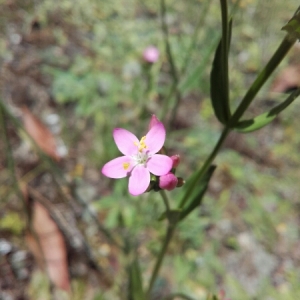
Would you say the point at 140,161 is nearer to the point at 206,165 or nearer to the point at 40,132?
the point at 206,165

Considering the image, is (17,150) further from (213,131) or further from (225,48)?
(225,48)

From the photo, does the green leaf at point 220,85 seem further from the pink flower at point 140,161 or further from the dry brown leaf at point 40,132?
the dry brown leaf at point 40,132

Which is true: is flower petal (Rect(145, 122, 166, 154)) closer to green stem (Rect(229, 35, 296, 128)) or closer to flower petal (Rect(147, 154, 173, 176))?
flower petal (Rect(147, 154, 173, 176))

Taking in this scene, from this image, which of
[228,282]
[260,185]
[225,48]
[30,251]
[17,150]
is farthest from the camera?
[260,185]

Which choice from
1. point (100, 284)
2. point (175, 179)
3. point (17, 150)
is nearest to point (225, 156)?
point (100, 284)

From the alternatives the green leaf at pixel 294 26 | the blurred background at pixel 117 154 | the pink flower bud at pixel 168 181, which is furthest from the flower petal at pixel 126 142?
the blurred background at pixel 117 154

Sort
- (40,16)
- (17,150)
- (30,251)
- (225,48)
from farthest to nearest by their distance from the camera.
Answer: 1. (40,16)
2. (17,150)
3. (30,251)
4. (225,48)

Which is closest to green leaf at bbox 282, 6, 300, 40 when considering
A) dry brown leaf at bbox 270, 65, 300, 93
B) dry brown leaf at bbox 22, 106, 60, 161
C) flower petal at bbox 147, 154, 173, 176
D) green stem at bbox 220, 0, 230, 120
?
green stem at bbox 220, 0, 230, 120
